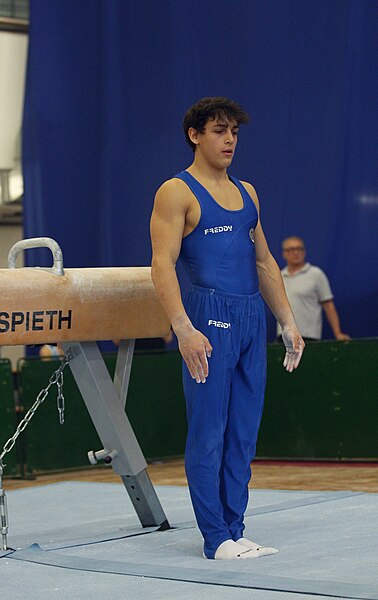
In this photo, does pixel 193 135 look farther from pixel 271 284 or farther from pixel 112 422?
pixel 112 422

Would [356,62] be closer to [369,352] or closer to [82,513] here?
[369,352]

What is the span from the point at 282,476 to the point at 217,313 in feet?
11.3

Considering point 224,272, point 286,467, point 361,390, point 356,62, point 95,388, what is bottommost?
point 286,467

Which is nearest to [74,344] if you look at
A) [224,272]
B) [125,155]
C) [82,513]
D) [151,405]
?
[224,272]

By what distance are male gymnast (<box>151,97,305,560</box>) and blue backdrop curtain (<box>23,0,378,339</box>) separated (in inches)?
179

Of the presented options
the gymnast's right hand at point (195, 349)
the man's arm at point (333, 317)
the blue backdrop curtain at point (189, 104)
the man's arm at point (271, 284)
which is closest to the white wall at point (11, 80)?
the blue backdrop curtain at point (189, 104)

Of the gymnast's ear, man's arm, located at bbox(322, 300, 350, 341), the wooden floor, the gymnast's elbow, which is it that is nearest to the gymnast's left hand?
the gymnast's elbow

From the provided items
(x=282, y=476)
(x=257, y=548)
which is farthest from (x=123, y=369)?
(x=282, y=476)

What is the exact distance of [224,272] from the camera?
4.10 m

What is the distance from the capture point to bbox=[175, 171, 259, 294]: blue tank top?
161 inches

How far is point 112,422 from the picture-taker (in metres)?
4.71

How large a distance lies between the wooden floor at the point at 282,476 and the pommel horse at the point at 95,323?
6.09 feet

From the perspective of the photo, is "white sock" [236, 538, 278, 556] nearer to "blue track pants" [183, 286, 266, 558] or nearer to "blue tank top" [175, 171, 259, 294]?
"blue track pants" [183, 286, 266, 558]

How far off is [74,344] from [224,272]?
2.97 feet
